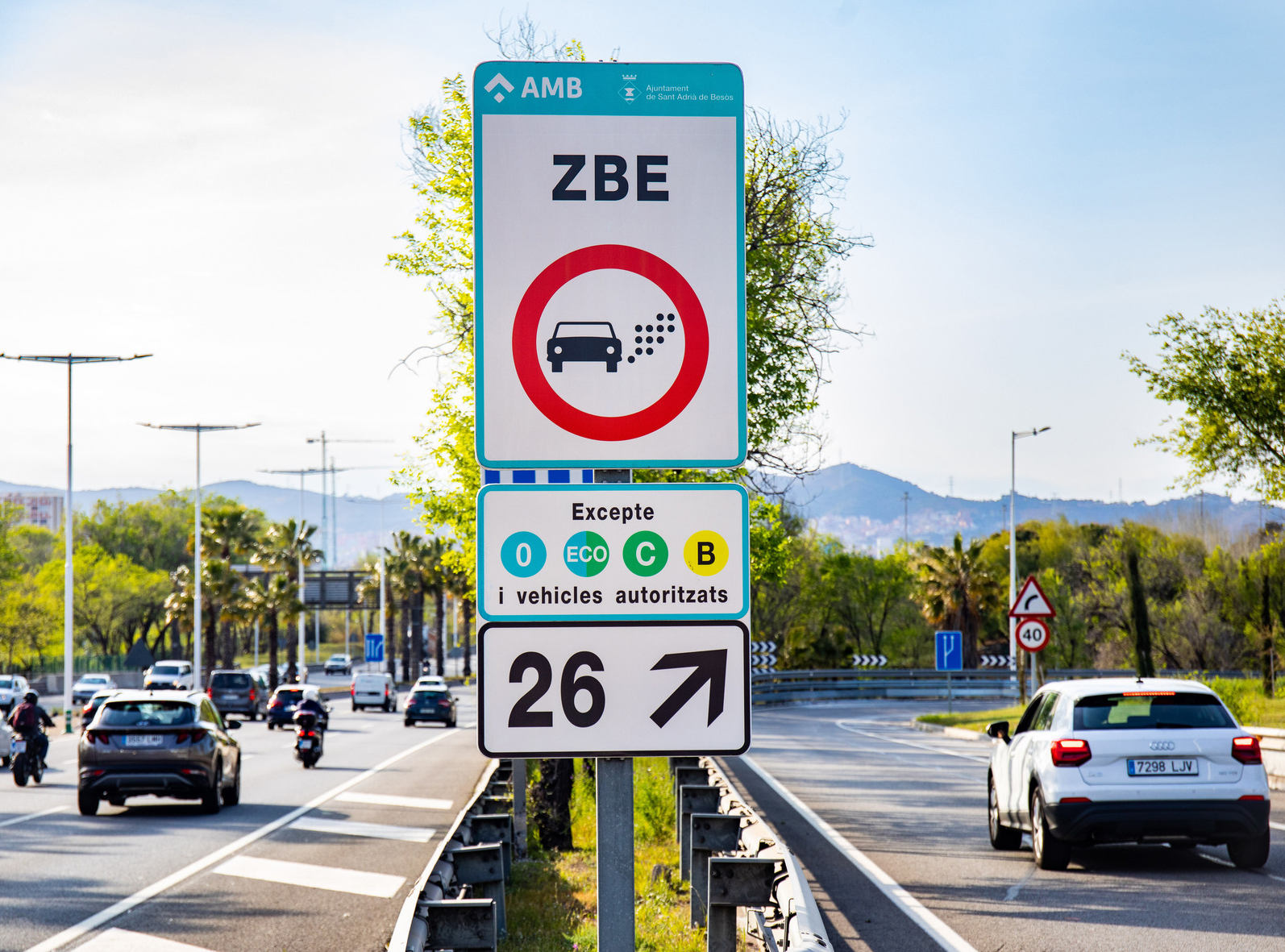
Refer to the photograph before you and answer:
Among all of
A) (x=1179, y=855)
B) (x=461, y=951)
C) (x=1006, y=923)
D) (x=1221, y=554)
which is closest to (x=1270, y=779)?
(x=1179, y=855)

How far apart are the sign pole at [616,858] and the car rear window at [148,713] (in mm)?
16550

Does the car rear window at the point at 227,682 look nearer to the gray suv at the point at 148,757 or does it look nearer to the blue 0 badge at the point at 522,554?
the gray suv at the point at 148,757

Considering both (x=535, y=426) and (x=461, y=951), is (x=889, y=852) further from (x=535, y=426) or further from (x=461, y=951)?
(x=535, y=426)

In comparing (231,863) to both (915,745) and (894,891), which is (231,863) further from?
(915,745)

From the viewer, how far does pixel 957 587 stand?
222 feet

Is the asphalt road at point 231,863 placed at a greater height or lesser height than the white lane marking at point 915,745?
greater

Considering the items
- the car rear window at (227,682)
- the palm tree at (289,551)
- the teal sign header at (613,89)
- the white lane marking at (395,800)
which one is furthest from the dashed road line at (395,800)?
the palm tree at (289,551)

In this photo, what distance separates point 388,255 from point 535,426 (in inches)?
577

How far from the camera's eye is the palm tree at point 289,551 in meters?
85.6

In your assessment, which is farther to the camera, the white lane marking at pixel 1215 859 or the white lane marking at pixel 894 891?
the white lane marking at pixel 1215 859

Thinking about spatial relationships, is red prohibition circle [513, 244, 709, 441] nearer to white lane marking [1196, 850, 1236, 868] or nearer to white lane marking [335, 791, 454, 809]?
white lane marking [1196, 850, 1236, 868]

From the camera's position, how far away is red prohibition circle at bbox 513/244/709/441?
11.0 feet

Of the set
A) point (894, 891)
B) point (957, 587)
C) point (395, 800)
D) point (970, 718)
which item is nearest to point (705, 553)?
point (894, 891)

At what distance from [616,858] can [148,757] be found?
54.0 feet
